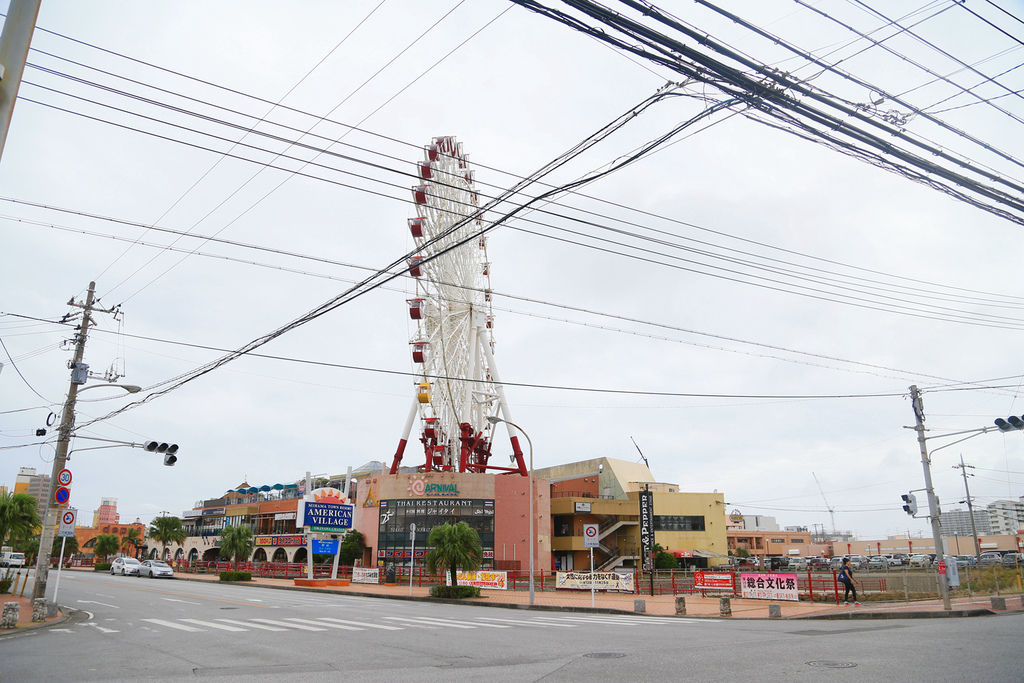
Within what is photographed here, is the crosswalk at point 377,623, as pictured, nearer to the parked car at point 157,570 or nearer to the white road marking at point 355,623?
the white road marking at point 355,623

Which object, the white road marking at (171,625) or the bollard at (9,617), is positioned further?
the white road marking at (171,625)

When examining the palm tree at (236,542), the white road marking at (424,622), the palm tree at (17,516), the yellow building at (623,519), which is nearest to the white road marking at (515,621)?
the white road marking at (424,622)

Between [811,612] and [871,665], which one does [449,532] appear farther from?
[871,665]

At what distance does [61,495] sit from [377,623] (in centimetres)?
1262

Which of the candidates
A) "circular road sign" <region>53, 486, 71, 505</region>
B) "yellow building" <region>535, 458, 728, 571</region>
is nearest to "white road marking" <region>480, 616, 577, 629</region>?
"circular road sign" <region>53, 486, 71, 505</region>

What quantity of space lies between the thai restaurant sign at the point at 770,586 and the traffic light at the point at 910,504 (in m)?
5.06

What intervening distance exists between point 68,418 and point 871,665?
90.5ft

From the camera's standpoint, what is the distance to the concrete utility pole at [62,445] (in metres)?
24.2

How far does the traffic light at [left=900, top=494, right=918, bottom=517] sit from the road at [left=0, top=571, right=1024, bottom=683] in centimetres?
667

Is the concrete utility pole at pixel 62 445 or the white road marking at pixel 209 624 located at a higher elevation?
the concrete utility pole at pixel 62 445

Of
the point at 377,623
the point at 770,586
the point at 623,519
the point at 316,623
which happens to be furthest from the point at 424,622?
the point at 623,519

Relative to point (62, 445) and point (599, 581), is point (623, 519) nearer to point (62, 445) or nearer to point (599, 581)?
point (599, 581)

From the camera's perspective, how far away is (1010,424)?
74.1 ft

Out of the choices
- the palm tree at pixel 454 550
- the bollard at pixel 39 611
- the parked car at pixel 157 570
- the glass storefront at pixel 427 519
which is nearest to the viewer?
the bollard at pixel 39 611
